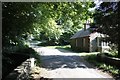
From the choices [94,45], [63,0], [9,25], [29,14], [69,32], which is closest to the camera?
[9,25]

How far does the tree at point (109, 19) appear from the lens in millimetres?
20453

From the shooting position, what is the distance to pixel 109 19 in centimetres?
2108

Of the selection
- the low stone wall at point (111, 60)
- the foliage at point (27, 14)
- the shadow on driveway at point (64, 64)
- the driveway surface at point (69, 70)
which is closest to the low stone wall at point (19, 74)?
the driveway surface at point (69, 70)

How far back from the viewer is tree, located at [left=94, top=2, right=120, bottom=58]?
2045 cm

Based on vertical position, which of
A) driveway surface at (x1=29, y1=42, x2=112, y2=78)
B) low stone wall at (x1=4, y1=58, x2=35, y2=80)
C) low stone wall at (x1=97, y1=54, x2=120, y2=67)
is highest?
low stone wall at (x1=4, y1=58, x2=35, y2=80)

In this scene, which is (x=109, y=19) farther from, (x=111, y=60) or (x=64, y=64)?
(x=64, y=64)

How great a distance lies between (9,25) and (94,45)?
2386 cm

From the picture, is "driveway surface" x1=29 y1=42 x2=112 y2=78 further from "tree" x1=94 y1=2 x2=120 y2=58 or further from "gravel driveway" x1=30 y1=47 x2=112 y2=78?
"tree" x1=94 y1=2 x2=120 y2=58

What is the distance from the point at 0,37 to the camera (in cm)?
1240

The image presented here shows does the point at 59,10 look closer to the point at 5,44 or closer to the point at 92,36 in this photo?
the point at 5,44

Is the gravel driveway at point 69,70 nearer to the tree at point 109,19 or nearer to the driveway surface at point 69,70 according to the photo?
the driveway surface at point 69,70

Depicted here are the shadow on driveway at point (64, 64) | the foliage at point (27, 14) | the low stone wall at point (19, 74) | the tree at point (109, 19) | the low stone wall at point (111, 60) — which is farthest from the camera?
the tree at point (109, 19)

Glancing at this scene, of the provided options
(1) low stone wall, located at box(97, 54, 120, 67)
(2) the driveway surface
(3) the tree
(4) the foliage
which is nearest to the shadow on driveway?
(2) the driveway surface

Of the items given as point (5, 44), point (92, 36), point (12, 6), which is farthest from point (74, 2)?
point (92, 36)
